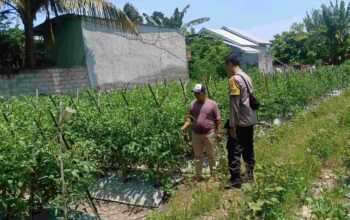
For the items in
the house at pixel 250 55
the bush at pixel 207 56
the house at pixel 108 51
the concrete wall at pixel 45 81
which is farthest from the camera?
the house at pixel 250 55

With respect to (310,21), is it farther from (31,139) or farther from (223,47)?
(31,139)

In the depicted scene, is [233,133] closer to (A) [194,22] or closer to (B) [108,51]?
(B) [108,51]

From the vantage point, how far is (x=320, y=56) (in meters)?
36.6

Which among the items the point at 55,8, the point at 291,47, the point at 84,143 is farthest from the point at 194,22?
the point at 84,143

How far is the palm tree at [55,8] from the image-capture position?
11664 millimetres

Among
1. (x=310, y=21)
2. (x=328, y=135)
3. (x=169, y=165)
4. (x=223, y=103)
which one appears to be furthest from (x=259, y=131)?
(x=310, y=21)

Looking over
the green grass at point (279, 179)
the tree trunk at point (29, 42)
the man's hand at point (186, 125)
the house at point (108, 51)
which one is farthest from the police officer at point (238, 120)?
the house at point (108, 51)

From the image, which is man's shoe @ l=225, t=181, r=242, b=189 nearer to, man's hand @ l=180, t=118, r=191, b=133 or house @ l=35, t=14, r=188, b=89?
man's hand @ l=180, t=118, r=191, b=133

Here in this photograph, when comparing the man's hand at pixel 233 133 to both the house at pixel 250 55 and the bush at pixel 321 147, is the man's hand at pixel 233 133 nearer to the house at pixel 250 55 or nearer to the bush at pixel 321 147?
the bush at pixel 321 147

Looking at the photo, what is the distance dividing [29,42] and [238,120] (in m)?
8.67

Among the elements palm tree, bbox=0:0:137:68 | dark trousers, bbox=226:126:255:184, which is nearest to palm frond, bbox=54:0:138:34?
palm tree, bbox=0:0:137:68

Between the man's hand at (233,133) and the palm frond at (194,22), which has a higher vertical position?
the palm frond at (194,22)

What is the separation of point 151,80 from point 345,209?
42.8 ft

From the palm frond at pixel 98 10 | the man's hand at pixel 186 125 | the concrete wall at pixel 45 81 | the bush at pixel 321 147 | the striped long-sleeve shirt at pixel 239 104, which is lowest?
the bush at pixel 321 147
